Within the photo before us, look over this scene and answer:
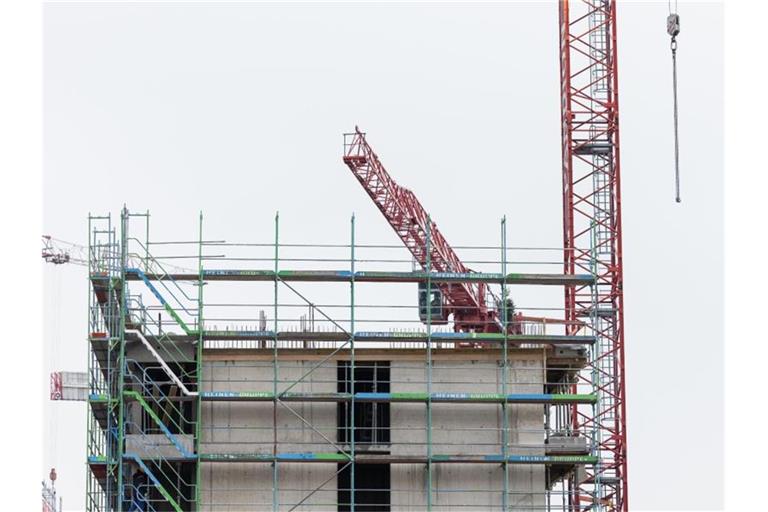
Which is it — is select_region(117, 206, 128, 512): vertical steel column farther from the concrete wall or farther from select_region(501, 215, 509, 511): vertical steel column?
select_region(501, 215, 509, 511): vertical steel column

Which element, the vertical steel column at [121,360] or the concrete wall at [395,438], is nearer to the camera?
the vertical steel column at [121,360]

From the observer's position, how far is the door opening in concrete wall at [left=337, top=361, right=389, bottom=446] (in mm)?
87312

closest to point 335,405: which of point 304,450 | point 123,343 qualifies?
point 304,450

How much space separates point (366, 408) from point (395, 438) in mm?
1415

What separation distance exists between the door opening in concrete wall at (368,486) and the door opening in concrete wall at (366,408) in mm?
906

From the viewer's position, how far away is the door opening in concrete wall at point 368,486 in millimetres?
87000

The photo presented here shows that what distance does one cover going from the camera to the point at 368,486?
287 feet

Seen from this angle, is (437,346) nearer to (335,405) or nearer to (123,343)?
(335,405)

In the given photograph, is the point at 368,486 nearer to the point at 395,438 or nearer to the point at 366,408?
the point at 395,438

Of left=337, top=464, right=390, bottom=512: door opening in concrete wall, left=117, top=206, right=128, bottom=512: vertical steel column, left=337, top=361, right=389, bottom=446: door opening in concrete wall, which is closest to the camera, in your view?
left=117, top=206, right=128, bottom=512: vertical steel column

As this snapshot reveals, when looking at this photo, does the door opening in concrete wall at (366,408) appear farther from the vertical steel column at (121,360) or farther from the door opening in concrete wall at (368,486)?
the vertical steel column at (121,360)

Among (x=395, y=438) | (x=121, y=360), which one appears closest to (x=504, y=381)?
(x=395, y=438)

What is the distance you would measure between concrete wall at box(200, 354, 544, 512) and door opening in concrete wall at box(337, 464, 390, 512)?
0.30 m

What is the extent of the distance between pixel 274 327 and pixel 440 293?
24.4 ft
